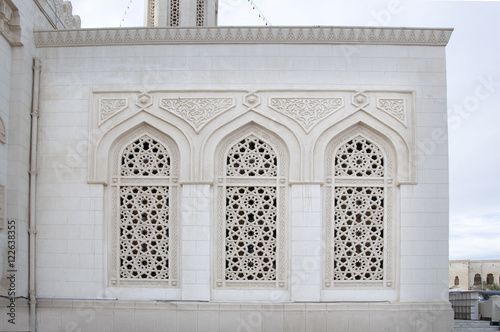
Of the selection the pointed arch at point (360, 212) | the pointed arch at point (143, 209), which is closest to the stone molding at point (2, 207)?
the pointed arch at point (143, 209)

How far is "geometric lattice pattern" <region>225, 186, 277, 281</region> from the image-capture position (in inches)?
309

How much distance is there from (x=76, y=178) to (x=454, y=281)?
25.9 m

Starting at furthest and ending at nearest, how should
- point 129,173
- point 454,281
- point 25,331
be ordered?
point 454,281
point 129,173
point 25,331

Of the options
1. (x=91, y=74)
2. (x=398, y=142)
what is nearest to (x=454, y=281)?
(x=398, y=142)

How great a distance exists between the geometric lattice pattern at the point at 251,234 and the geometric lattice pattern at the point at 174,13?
19.5 feet

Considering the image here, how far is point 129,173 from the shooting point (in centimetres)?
806

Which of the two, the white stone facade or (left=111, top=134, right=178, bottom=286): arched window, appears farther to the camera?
(left=111, top=134, right=178, bottom=286): arched window

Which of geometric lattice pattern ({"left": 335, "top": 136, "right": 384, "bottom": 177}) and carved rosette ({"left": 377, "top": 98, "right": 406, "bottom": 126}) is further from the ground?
carved rosette ({"left": 377, "top": 98, "right": 406, "bottom": 126})

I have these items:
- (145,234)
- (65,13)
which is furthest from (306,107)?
(65,13)

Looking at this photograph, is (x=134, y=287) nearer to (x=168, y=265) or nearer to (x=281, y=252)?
(x=168, y=265)

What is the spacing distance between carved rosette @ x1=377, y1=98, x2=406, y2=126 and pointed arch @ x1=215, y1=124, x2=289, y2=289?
1.47 meters

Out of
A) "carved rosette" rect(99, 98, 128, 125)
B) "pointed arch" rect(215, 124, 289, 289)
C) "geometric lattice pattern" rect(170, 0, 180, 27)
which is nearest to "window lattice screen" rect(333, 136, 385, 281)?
"pointed arch" rect(215, 124, 289, 289)

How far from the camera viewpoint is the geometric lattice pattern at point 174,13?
41.5ft

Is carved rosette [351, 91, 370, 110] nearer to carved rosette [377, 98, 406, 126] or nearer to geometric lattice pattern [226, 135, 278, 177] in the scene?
carved rosette [377, 98, 406, 126]
